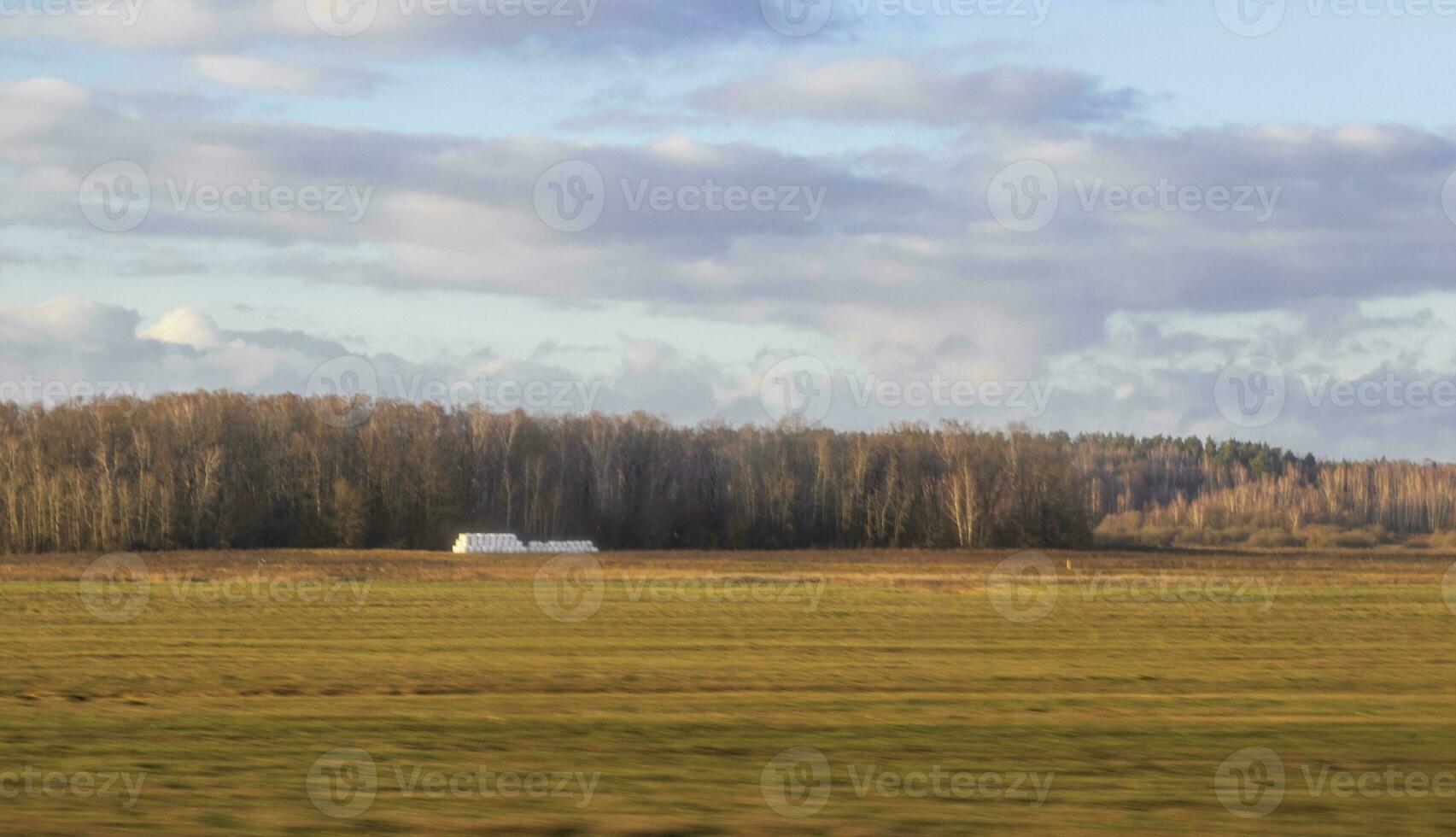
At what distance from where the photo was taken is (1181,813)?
1270 cm

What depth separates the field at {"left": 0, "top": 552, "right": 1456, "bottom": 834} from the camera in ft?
41.7

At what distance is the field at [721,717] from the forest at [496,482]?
53080 mm

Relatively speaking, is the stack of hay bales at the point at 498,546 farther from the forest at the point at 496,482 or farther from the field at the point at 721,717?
the field at the point at 721,717

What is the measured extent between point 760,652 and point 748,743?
12076 mm

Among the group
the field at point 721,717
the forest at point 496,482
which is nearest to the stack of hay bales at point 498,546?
the forest at point 496,482

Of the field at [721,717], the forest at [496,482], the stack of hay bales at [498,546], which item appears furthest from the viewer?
the forest at [496,482]

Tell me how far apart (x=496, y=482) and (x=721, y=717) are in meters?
95.1

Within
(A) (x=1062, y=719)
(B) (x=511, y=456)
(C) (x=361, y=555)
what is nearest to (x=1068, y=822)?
(A) (x=1062, y=719)

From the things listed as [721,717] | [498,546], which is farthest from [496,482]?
[721,717]

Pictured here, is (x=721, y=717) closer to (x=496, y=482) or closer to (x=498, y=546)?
(x=498, y=546)

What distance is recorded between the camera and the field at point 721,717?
41.7 feet

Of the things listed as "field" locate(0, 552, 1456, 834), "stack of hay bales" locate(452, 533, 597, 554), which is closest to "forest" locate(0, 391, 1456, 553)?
"stack of hay bales" locate(452, 533, 597, 554)

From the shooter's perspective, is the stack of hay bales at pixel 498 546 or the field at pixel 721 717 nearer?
the field at pixel 721 717

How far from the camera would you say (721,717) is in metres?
19.2
